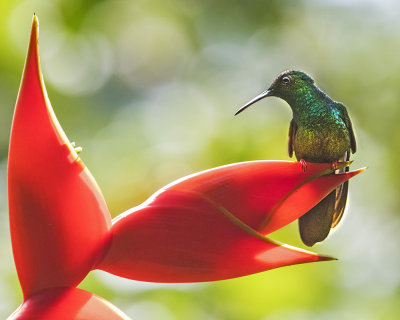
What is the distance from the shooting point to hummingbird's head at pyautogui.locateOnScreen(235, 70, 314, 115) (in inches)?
37.1

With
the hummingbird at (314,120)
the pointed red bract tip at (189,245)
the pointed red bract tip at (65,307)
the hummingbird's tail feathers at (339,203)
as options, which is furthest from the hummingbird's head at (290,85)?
the pointed red bract tip at (65,307)

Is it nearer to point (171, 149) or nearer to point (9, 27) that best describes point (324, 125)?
point (171, 149)

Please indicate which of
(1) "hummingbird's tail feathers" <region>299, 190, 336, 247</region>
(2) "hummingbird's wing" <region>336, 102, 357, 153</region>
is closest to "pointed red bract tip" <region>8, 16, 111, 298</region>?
(1) "hummingbird's tail feathers" <region>299, 190, 336, 247</region>

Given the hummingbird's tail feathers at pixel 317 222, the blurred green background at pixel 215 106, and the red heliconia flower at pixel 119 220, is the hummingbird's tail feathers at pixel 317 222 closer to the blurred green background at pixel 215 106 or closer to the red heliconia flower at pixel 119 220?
the red heliconia flower at pixel 119 220

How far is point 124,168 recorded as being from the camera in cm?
422

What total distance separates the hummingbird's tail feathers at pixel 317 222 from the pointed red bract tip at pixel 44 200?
0.29 meters

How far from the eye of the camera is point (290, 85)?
3.12 ft

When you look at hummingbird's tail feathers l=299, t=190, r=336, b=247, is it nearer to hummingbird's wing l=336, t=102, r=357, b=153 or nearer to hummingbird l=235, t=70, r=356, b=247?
hummingbird l=235, t=70, r=356, b=247

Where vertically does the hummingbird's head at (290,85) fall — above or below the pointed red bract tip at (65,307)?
above

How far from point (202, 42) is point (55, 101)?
1.88 metres

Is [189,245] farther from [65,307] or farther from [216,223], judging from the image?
[65,307]

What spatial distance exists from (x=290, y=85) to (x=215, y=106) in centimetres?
444

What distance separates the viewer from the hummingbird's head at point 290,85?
942 mm

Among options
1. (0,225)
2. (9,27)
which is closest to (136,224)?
(0,225)
